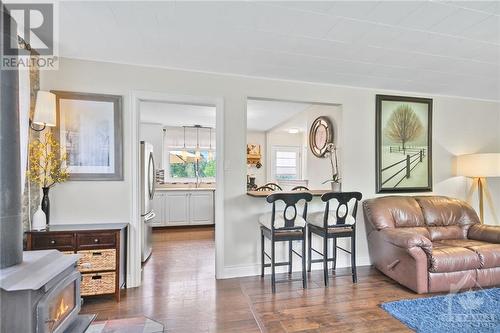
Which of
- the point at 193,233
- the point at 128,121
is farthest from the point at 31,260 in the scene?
the point at 193,233

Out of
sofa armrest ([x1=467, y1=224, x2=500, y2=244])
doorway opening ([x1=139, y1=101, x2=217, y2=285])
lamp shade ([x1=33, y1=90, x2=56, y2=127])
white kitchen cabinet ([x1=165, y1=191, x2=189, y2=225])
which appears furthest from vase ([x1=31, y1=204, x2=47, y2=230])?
sofa armrest ([x1=467, y1=224, x2=500, y2=244])

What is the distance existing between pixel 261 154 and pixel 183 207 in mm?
2775

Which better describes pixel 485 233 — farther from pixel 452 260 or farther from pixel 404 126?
pixel 404 126

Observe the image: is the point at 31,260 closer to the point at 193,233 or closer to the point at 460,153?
the point at 193,233

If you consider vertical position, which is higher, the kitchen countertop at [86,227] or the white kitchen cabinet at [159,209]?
the kitchen countertop at [86,227]

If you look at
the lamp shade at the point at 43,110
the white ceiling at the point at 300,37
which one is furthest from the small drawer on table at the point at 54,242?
the white ceiling at the point at 300,37

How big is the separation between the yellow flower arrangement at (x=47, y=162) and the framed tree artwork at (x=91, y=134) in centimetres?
Answer: 7

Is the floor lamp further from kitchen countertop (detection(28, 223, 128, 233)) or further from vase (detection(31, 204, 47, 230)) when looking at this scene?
vase (detection(31, 204, 47, 230))

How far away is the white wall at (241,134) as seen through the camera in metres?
2.79

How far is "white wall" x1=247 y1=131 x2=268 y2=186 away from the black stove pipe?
6024 mm

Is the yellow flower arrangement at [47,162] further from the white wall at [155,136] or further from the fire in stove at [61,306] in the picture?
the white wall at [155,136]

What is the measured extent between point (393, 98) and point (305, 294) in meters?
2.99

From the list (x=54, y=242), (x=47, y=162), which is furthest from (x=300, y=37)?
(x=54, y=242)

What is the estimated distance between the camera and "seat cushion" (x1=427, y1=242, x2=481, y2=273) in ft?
8.75
